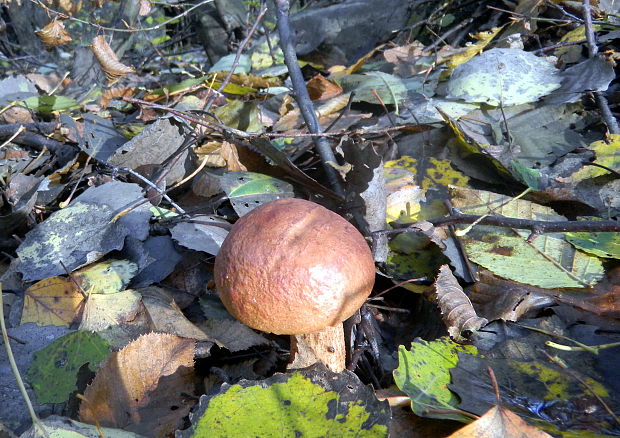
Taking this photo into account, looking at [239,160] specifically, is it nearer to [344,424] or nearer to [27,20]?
[344,424]

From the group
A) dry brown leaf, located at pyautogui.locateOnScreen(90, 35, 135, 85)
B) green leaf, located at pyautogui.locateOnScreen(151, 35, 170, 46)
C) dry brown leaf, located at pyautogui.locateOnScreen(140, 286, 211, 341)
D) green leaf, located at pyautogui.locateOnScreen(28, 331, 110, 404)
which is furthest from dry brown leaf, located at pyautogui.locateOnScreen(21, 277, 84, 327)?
green leaf, located at pyautogui.locateOnScreen(151, 35, 170, 46)

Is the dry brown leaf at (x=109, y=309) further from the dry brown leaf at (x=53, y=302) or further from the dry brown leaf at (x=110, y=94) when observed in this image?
the dry brown leaf at (x=110, y=94)

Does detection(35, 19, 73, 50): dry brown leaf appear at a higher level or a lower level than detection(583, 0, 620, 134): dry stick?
higher

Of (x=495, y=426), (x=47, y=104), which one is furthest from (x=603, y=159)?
(x=47, y=104)

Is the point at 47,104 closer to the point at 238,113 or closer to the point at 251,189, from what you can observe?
the point at 238,113

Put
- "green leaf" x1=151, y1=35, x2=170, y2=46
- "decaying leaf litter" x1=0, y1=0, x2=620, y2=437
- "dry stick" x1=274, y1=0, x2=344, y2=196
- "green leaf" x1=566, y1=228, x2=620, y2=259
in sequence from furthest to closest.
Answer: "green leaf" x1=151, y1=35, x2=170, y2=46, "dry stick" x1=274, y1=0, x2=344, y2=196, "green leaf" x1=566, y1=228, x2=620, y2=259, "decaying leaf litter" x1=0, y1=0, x2=620, y2=437

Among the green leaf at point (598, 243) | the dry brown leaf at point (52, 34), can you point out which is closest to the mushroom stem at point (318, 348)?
the green leaf at point (598, 243)

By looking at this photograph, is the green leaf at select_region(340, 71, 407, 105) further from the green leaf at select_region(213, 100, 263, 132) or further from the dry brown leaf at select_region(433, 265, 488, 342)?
the dry brown leaf at select_region(433, 265, 488, 342)
